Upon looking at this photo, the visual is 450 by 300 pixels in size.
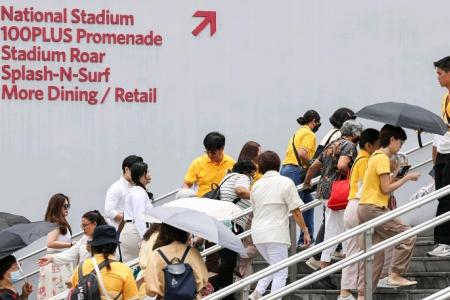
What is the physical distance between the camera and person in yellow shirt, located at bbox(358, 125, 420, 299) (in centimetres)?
1223

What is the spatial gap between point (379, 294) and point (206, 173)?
3.18 metres

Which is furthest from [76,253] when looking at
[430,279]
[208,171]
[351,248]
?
[430,279]

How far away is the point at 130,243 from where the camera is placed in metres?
14.1

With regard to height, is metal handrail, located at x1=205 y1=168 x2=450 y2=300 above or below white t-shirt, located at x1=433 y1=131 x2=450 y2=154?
below

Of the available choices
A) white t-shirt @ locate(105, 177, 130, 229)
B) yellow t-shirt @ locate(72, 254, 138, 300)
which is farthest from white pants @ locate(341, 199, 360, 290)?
white t-shirt @ locate(105, 177, 130, 229)

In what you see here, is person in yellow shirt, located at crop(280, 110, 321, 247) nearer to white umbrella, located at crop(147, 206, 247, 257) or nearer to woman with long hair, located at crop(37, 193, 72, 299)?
woman with long hair, located at crop(37, 193, 72, 299)

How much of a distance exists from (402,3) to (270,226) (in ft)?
20.1

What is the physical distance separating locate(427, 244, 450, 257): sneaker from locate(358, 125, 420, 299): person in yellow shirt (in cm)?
92

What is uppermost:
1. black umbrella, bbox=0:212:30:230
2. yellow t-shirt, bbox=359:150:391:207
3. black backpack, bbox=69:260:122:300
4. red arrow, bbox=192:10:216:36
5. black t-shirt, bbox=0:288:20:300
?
red arrow, bbox=192:10:216:36

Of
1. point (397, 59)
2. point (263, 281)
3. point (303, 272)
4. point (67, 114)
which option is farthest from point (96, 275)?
point (397, 59)

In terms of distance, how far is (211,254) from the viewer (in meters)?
13.3

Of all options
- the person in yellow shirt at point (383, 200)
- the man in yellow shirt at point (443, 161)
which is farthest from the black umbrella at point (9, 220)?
the man in yellow shirt at point (443, 161)

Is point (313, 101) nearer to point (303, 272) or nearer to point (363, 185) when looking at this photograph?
point (303, 272)

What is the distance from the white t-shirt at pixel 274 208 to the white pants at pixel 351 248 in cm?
50
